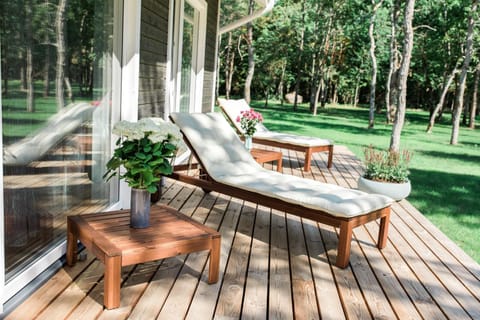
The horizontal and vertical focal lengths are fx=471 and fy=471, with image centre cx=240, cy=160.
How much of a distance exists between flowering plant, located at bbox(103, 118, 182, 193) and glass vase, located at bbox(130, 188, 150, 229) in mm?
44

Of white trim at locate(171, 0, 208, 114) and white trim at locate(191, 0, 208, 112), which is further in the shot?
white trim at locate(191, 0, 208, 112)

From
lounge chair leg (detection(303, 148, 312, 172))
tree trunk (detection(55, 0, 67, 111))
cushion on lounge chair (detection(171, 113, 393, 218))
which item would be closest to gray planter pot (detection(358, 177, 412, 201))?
cushion on lounge chair (detection(171, 113, 393, 218))

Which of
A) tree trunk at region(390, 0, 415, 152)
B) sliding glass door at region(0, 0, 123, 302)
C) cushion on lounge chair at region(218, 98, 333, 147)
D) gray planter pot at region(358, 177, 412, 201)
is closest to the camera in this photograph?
sliding glass door at region(0, 0, 123, 302)

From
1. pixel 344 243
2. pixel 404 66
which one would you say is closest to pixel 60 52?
pixel 344 243

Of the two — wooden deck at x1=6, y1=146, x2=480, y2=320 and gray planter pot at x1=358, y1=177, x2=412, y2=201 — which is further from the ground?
gray planter pot at x1=358, y1=177, x2=412, y2=201

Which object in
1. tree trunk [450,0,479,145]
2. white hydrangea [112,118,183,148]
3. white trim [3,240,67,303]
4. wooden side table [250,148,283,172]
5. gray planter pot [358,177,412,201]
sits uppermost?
tree trunk [450,0,479,145]

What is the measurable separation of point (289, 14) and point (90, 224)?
22.5 m

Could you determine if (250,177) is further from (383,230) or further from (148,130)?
(148,130)

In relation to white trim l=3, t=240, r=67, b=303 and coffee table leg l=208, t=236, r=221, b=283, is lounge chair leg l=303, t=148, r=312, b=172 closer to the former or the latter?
coffee table leg l=208, t=236, r=221, b=283

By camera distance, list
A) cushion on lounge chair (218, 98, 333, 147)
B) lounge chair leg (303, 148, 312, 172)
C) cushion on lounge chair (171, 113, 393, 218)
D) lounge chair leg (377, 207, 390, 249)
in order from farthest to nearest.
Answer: cushion on lounge chair (218, 98, 333, 147) < lounge chair leg (303, 148, 312, 172) < lounge chair leg (377, 207, 390, 249) < cushion on lounge chair (171, 113, 393, 218)

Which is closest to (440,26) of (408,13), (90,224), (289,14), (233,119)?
(289,14)

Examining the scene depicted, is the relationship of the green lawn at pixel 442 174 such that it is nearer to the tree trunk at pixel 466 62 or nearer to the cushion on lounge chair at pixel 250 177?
the tree trunk at pixel 466 62

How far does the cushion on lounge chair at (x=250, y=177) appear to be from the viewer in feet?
10.7

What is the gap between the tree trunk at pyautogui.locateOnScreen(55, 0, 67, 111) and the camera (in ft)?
8.50
